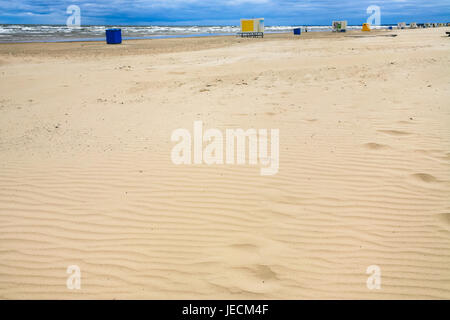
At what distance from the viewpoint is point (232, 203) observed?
A: 12.6ft

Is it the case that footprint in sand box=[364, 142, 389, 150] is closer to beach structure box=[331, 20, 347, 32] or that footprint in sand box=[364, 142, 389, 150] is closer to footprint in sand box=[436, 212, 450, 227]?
footprint in sand box=[436, 212, 450, 227]

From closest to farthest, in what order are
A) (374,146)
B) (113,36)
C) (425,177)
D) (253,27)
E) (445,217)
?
1. (445,217)
2. (425,177)
3. (374,146)
4. (113,36)
5. (253,27)

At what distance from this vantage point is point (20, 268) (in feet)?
9.66

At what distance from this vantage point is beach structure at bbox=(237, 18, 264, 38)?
1598 inches

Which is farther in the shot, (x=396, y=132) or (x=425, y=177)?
(x=396, y=132)

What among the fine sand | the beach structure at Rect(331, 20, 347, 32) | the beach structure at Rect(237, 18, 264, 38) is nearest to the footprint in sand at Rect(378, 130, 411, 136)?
the fine sand

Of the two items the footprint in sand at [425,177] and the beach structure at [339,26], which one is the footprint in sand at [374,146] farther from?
the beach structure at [339,26]

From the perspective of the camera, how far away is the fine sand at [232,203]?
2.76m

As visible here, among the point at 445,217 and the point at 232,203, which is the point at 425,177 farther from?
the point at 232,203

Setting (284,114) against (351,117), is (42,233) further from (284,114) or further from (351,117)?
(351,117)

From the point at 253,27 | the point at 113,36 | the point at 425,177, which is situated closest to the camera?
the point at 425,177

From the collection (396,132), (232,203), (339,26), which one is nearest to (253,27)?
(339,26)

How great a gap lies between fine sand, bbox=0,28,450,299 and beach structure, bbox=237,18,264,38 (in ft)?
116

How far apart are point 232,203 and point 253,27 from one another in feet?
133
